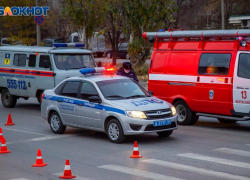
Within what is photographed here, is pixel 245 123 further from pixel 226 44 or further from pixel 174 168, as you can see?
pixel 174 168

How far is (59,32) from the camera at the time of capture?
58.6 meters

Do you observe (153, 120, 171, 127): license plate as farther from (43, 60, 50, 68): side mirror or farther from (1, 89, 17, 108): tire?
(1, 89, 17, 108): tire

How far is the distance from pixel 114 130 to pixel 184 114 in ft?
11.4

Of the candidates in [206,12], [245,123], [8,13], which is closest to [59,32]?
[206,12]

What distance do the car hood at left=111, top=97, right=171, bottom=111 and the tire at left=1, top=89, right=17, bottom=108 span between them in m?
8.54

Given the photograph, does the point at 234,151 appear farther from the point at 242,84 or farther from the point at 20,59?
the point at 20,59

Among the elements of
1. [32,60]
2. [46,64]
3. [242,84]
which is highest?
[32,60]

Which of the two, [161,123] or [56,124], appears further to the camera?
[56,124]

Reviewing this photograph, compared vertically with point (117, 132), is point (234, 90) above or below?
above

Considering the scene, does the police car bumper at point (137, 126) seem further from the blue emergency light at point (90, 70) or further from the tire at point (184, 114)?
the tire at point (184, 114)

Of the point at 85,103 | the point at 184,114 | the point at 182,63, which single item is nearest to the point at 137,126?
the point at 85,103

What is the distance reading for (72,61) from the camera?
18.3 meters

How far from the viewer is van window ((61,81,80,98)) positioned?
1359cm

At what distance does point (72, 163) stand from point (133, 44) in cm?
2247
